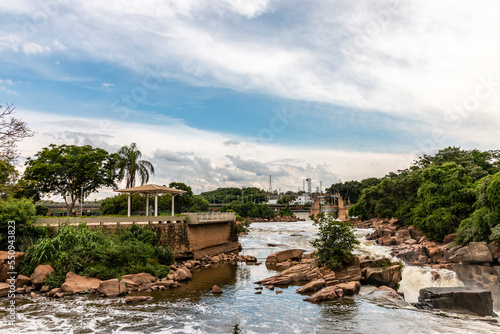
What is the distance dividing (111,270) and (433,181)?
114 ft

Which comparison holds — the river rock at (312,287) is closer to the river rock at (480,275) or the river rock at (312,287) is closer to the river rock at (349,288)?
the river rock at (349,288)

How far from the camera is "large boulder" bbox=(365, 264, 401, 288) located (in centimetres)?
2105

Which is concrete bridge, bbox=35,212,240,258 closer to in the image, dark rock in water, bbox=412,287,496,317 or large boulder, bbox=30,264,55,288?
large boulder, bbox=30,264,55,288

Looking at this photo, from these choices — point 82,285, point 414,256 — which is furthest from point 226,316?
point 414,256

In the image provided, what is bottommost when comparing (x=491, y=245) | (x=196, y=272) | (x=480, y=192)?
(x=196, y=272)

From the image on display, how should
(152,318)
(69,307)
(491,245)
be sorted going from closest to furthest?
1. (152,318)
2. (69,307)
3. (491,245)

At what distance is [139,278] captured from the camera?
68.2 ft

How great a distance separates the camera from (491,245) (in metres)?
23.1

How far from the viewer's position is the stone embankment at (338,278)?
19344 mm

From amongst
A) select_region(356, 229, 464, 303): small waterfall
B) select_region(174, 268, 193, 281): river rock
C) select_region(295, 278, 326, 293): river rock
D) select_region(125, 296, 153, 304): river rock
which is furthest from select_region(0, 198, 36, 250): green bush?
select_region(356, 229, 464, 303): small waterfall

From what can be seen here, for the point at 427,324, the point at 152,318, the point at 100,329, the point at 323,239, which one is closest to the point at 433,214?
the point at 323,239

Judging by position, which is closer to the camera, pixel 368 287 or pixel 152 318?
pixel 152 318

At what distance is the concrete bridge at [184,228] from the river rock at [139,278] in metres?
6.01

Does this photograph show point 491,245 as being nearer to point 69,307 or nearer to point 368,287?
point 368,287
